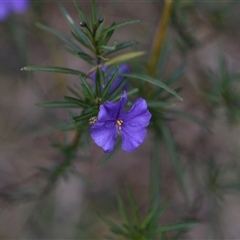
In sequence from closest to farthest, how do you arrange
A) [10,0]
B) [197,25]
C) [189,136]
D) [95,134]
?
[95,134] < [10,0] < [197,25] < [189,136]

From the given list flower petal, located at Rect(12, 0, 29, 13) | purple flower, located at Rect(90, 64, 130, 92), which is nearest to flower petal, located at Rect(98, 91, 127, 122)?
purple flower, located at Rect(90, 64, 130, 92)

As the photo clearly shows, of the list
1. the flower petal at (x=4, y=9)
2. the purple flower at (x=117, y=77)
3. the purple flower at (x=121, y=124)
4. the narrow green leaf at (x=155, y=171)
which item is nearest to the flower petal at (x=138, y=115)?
the purple flower at (x=121, y=124)

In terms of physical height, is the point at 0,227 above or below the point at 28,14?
below

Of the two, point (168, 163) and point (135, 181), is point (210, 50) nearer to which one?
point (168, 163)

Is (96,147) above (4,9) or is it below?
below

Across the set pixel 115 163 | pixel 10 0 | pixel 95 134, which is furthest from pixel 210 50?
pixel 95 134

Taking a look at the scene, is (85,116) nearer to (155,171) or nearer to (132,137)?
(132,137)

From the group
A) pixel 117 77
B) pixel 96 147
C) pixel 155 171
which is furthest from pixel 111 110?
pixel 96 147
